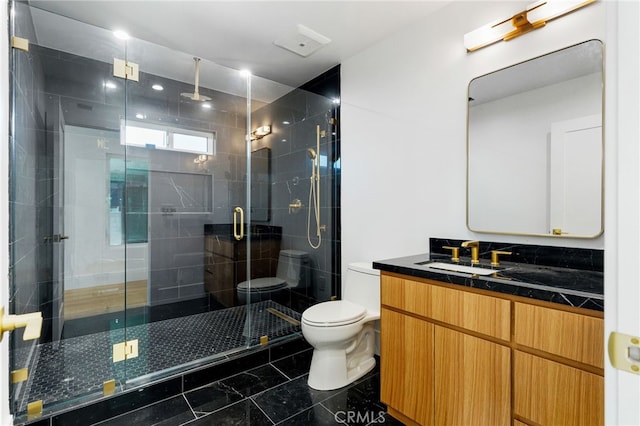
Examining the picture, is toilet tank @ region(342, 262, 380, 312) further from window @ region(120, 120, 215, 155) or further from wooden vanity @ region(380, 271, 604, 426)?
window @ region(120, 120, 215, 155)

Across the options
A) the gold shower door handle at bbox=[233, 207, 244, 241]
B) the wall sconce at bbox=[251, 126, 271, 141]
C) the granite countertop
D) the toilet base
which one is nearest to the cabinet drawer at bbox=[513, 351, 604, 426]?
the granite countertop

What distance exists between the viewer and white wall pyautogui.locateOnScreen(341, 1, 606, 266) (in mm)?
1710

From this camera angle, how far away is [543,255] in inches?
62.0

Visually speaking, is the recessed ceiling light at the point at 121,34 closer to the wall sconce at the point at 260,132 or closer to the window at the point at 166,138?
the window at the point at 166,138

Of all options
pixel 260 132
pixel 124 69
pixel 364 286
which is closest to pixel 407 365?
pixel 364 286

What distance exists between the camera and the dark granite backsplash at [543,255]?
142 cm

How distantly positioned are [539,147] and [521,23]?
0.66m

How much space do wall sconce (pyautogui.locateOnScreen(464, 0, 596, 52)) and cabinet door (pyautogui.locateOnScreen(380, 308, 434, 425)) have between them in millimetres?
1614

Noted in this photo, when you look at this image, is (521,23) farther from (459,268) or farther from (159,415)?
(159,415)

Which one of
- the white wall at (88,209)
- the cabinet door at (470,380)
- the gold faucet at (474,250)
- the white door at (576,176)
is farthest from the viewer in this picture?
the white wall at (88,209)

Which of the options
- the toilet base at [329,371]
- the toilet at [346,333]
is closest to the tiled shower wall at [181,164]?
the toilet at [346,333]

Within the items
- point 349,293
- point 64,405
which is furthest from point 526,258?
point 64,405

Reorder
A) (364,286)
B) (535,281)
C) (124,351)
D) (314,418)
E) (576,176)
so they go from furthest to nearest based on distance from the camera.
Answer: (364,286), (124,351), (314,418), (576,176), (535,281)

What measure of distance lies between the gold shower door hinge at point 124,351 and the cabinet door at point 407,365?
1.73 meters
